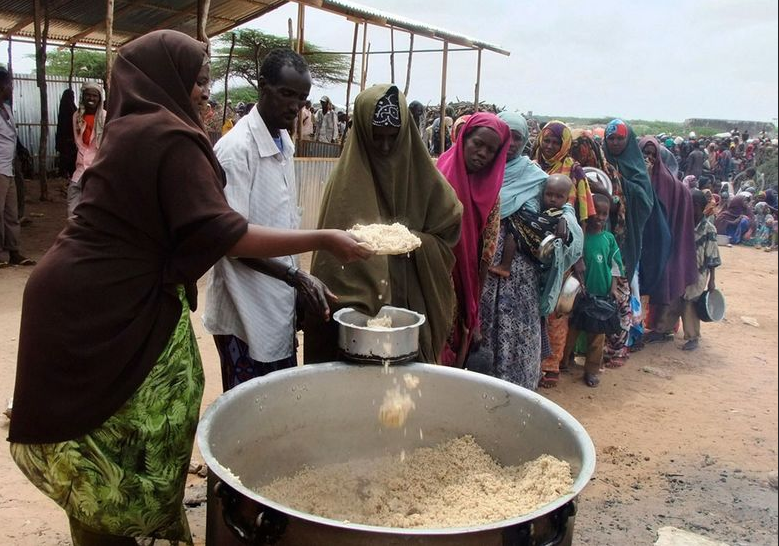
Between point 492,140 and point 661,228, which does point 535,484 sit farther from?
point 661,228

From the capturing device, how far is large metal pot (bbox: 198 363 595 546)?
6.26ft

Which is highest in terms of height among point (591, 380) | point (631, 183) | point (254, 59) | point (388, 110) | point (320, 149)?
point (254, 59)

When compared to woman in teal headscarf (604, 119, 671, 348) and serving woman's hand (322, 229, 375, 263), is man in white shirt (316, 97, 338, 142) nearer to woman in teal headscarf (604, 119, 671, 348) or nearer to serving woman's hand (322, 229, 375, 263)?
woman in teal headscarf (604, 119, 671, 348)

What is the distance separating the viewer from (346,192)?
264 cm

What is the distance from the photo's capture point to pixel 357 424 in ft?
7.89

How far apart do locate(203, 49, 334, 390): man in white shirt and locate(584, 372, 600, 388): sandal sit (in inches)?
128

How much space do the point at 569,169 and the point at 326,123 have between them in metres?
12.1

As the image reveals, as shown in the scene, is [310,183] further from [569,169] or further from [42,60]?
[569,169]

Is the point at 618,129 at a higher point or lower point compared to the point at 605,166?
higher

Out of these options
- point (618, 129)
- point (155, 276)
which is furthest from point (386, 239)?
point (618, 129)

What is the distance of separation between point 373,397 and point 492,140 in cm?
154

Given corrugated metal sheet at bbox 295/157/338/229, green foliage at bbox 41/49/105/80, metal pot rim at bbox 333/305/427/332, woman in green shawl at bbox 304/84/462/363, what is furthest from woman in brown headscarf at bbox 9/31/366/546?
green foliage at bbox 41/49/105/80

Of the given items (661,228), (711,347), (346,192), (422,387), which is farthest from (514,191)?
(711,347)

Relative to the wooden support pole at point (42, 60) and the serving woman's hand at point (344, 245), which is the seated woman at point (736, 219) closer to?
the wooden support pole at point (42, 60)
